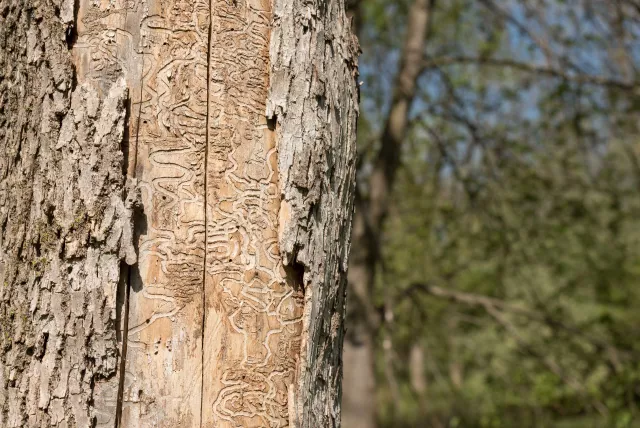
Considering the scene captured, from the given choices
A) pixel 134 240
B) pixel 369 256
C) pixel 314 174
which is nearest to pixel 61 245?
pixel 134 240

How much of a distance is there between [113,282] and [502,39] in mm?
5471

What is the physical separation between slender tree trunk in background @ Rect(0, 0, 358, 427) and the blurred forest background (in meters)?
3.38

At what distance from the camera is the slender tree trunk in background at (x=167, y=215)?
4.33ft

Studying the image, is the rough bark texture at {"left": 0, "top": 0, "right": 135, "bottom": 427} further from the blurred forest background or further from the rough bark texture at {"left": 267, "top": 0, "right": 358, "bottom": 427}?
the blurred forest background

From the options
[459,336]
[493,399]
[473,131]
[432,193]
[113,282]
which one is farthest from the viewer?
[459,336]

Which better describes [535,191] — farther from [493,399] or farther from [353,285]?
[493,399]

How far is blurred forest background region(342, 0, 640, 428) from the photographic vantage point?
212 inches

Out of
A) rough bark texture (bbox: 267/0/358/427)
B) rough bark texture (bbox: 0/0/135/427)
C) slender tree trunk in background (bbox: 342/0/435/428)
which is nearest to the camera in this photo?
rough bark texture (bbox: 0/0/135/427)

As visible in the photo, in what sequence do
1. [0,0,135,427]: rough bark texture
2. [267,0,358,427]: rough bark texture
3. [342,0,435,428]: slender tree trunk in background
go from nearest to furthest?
1. [0,0,135,427]: rough bark texture
2. [267,0,358,427]: rough bark texture
3. [342,0,435,428]: slender tree trunk in background

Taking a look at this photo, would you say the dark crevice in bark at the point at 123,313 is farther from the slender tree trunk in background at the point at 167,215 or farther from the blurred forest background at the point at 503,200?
the blurred forest background at the point at 503,200

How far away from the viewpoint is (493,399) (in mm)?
7492

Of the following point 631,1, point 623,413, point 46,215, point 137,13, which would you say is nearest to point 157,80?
point 137,13

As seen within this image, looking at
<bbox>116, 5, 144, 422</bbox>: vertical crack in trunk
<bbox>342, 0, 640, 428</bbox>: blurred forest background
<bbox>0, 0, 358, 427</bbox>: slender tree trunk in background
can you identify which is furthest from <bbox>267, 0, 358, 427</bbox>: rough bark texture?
<bbox>342, 0, 640, 428</bbox>: blurred forest background

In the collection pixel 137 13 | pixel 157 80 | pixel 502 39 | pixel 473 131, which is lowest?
pixel 157 80
